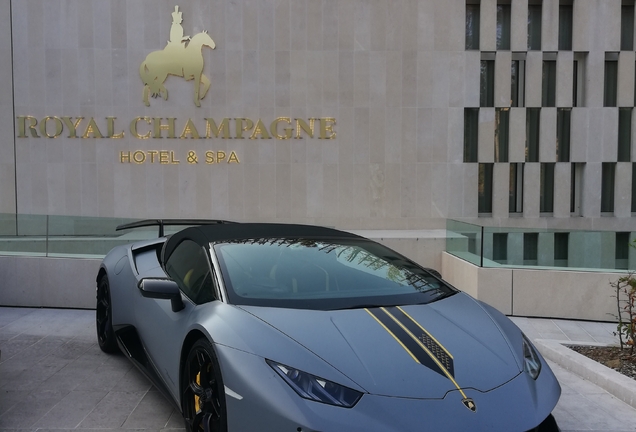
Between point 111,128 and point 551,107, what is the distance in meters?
12.1

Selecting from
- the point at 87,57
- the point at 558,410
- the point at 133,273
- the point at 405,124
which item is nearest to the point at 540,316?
the point at 558,410

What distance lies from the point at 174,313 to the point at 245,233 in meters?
0.80

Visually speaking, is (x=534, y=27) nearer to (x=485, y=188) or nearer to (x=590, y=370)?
(x=485, y=188)

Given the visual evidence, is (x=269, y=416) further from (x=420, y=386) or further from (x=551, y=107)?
(x=551, y=107)

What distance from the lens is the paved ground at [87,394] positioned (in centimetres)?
412

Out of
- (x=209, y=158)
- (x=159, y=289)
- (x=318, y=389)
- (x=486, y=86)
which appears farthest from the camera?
(x=486, y=86)

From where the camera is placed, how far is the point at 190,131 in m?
16.1

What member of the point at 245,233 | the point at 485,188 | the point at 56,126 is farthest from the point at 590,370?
the point at 56,126

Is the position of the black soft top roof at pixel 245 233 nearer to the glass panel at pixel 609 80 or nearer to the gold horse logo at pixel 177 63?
the gold horse logo at pixel 177 63

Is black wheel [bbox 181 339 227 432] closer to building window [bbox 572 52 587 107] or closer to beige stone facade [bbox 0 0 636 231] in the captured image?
beige stone facade [bbox 0 0 636 231]

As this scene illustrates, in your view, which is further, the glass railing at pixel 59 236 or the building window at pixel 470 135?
the building window at pixel 470 135

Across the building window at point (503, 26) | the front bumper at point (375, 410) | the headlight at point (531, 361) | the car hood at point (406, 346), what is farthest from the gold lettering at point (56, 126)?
the headlight at point (531, 361)

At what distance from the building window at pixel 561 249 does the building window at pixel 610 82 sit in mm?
10286

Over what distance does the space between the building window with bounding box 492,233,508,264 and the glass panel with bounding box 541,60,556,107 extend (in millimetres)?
9736
